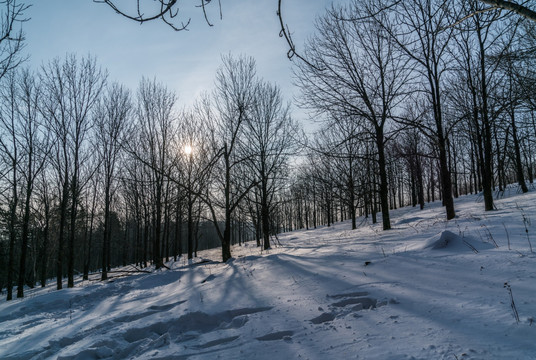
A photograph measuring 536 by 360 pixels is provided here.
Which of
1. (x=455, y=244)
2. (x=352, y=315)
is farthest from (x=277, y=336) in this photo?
(x=455, y=244)

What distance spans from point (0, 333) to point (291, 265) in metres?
5.37

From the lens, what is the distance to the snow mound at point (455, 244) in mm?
3879

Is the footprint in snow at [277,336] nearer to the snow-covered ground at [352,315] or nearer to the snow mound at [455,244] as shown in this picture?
the snow-covered ground at [352,315]

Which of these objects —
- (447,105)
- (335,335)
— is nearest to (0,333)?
(335,335)

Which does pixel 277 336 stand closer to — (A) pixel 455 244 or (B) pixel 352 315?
(B) pixel 352 315

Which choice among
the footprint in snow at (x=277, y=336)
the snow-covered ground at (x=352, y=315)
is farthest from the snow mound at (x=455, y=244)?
the footprint in snow at (x=277, y=336)

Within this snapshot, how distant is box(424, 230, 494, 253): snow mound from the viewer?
3879mm

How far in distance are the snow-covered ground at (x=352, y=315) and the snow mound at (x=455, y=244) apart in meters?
0.02

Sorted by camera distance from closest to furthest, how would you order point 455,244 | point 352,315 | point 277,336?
point 277,336 < point 352,315 < point 455,244

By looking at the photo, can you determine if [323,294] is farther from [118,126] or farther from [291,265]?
[118,126]

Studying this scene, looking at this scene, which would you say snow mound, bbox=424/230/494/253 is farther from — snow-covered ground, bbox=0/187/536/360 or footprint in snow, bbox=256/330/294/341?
footprint in snow, bbox=256/330/294/341

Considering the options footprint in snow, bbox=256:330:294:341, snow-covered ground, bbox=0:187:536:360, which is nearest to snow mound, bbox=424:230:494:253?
snow-covered ground, bbox=0:187:536:360

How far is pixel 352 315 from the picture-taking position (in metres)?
2.64

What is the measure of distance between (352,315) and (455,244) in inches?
102
